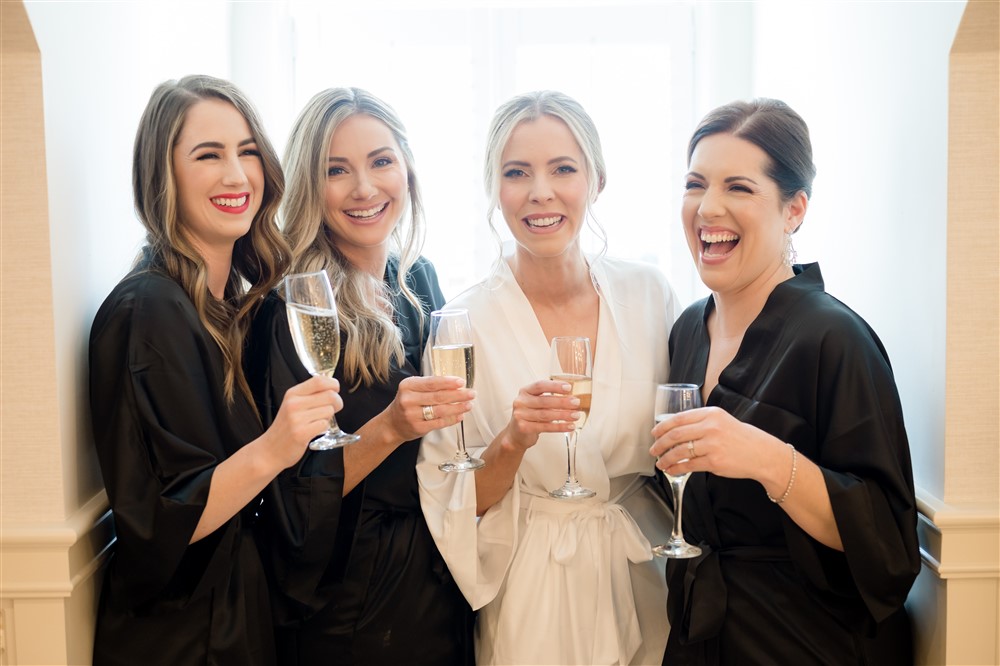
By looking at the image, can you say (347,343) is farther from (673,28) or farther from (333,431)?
(673,28)

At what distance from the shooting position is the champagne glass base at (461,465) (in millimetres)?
2114

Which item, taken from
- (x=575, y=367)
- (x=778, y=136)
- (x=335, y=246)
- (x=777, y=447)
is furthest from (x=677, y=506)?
(x=335, y=246)

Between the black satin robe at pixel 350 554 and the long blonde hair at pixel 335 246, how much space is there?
78 mm

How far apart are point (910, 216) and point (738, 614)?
117 centimetres

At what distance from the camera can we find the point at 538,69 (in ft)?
17.0

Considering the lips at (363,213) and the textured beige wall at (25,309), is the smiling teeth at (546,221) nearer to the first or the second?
the lips at (363,213)

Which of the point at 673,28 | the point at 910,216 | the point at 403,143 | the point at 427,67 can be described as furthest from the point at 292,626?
the point at 673,28

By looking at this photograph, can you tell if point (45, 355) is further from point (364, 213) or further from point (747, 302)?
point (747, 302)

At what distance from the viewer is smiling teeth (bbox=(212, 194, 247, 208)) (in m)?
2.42

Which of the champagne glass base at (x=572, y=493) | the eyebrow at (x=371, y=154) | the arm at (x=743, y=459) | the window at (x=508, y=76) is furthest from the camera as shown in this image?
the window at (x=508, y=76)

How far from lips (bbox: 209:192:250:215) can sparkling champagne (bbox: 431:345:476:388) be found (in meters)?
0.75

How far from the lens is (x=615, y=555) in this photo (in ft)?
8.43

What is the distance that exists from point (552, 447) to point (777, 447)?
76cm

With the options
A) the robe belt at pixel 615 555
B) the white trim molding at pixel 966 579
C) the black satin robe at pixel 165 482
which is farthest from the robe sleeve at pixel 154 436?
the white trim molding at pixel 966 579
